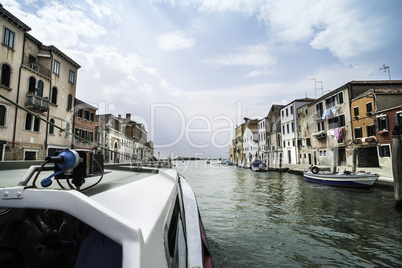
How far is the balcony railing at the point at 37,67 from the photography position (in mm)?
15422

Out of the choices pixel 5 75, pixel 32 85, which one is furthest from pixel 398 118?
pixel 5 75

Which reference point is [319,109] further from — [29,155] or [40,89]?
[29,155]

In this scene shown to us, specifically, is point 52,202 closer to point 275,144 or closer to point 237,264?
point 237,264

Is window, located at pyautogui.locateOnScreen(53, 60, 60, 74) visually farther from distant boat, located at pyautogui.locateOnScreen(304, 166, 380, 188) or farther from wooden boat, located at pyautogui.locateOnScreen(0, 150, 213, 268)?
distant boat, located at pyautogui.locateOnScreen(304, 166, 380, 188)

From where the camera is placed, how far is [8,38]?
45.6ft

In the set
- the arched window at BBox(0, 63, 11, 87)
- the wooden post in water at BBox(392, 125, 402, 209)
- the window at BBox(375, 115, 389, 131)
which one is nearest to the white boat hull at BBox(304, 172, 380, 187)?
the wooden post in water at BBox(392, 125, 402, 209)

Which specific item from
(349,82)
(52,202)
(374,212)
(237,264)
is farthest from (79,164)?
(349,82)

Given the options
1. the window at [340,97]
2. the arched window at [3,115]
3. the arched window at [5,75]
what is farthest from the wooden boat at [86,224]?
the window at [340,97]

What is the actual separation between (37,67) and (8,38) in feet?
8.30

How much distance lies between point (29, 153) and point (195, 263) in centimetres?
1779

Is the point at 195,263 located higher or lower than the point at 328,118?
lower

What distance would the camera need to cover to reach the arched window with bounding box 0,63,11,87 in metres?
13.5

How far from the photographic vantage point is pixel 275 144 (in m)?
38.3

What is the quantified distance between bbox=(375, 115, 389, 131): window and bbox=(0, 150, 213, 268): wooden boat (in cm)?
2129
